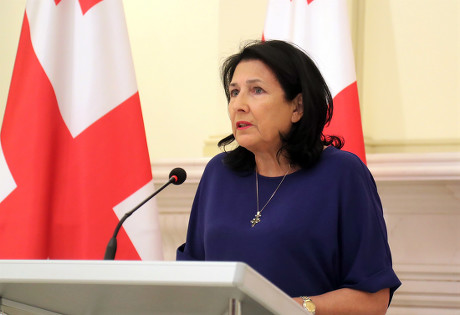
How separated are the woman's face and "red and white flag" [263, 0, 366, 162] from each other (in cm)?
60

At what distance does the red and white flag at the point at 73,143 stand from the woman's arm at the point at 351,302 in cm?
106

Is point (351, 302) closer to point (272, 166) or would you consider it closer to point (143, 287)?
point (272, 166)

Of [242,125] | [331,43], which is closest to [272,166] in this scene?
[242,125]

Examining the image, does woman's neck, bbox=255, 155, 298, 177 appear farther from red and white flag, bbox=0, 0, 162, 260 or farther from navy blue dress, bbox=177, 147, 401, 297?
red and white flag, bbox=0, 0, 162, 260

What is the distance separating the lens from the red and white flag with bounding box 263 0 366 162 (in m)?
2.66

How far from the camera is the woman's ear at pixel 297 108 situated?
6.89 feet

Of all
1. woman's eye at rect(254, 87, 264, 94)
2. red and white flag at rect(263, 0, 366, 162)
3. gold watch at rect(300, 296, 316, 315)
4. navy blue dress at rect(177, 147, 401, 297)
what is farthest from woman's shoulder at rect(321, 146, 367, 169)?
red and white flag at rect(263, 0, 366, 162)

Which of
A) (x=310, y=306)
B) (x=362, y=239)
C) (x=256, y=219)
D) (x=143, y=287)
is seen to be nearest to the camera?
(x=143, y=287)

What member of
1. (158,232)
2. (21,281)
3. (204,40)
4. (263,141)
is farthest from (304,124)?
(204,40)

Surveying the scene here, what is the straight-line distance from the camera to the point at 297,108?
2109 millimetres

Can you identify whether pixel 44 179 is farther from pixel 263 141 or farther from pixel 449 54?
pixel 449 54

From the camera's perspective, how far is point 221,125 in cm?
334

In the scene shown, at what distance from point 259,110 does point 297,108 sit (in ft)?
0.48

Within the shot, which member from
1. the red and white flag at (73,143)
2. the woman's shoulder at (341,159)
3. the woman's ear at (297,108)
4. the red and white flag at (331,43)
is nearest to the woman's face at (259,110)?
the woman's ear at (297,108)
